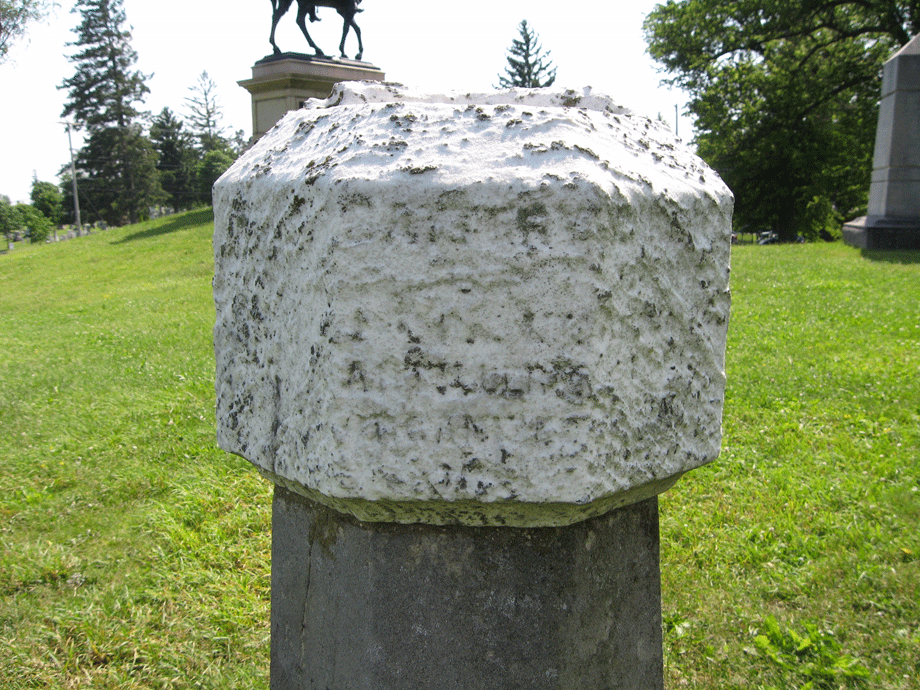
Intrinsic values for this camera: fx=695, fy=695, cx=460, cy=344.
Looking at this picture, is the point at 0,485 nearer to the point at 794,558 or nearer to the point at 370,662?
the point at 370,662

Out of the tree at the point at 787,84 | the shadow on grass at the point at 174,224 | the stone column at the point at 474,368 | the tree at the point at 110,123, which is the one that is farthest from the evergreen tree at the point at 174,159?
the stone column at the point at 474,368

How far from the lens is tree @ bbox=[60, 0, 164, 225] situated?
40219 millimetres

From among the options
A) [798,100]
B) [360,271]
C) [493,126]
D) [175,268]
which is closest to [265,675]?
[360,271]

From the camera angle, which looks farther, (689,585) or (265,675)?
(689,585)

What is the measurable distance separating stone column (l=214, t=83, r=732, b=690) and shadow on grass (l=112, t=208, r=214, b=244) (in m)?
18.6

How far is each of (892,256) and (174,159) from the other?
48.6 m

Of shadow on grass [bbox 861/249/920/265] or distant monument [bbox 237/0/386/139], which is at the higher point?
distant monument [bbox 237/0/386/139]

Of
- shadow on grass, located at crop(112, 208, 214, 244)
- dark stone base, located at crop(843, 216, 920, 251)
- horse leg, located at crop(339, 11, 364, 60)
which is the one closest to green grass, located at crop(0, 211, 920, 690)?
dark stone base, located at crop(843, 216, 920, 251)

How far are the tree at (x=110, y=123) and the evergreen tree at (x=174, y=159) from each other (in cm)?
434

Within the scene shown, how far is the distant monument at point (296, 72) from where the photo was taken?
12180mm

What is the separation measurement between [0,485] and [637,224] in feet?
13.1

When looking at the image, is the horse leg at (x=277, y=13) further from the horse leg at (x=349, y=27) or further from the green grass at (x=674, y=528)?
the green grass at (x=674, y=528)

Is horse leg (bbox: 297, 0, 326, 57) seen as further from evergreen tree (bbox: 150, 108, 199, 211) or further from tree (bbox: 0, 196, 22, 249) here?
tree (bbox: 0, 196, 22, 249)

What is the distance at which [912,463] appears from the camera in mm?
3412
